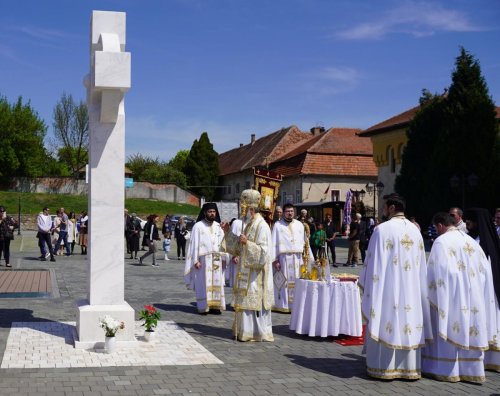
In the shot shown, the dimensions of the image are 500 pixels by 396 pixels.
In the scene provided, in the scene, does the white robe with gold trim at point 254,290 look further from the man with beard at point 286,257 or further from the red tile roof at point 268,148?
the red tile roof at point 268,148

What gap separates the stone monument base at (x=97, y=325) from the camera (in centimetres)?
850

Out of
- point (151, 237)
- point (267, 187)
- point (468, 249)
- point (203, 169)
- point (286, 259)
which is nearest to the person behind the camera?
point (468, 249)

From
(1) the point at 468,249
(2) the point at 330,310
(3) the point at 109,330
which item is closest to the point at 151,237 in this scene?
(2) the point at 330,310

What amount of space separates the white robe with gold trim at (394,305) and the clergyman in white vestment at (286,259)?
495 centimetres

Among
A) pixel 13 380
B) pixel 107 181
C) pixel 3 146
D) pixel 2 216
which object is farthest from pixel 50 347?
pixel 3 146

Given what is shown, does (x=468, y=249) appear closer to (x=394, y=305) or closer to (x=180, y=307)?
(x=394, y=305)

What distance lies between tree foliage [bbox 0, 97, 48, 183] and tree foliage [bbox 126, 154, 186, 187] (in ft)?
48.2

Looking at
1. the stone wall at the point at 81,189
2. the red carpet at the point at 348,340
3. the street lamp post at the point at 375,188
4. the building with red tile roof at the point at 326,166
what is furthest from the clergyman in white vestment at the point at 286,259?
the stone wall at the point at 81,189

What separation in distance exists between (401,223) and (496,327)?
1.68 metres

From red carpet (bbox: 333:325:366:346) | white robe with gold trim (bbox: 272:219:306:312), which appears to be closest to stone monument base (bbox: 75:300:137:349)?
red carpet (bbox: 333:325:366:346)

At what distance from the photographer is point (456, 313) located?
727cm

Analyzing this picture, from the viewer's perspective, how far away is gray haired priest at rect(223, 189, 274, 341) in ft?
30.5

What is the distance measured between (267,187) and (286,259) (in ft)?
4.88

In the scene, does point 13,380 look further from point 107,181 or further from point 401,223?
point 401,223
